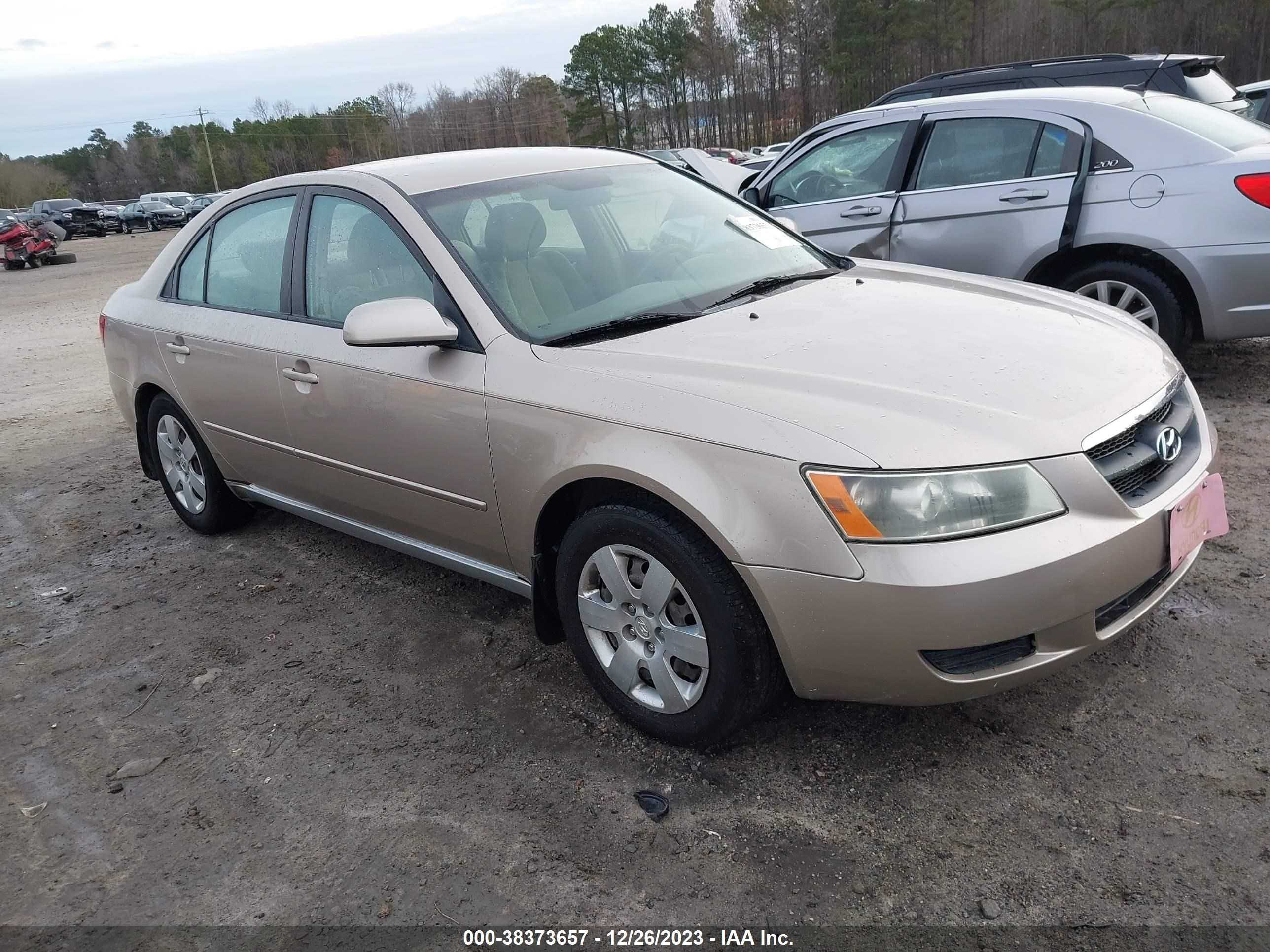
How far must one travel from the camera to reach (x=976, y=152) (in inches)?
224

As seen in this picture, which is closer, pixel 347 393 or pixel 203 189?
pixel 347 393

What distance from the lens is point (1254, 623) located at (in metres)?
3.10

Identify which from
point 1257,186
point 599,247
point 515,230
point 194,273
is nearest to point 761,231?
point 599,247

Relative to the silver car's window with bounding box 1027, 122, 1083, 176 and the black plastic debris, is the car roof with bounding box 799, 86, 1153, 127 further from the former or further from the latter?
the black plastic debris

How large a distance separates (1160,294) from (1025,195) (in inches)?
36.1

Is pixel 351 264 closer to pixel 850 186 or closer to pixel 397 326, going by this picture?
pixel 397 326

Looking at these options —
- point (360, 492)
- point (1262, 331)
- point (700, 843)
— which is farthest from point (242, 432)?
point (1262, 331)

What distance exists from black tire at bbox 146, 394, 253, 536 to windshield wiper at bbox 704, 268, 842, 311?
2.61 metres

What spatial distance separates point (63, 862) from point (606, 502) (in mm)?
Answer: 1767

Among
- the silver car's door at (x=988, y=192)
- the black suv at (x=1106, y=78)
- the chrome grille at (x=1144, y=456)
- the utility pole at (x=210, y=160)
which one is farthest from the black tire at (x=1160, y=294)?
the utility pole at (x=210, y=160)

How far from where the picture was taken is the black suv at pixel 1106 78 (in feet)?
21.7

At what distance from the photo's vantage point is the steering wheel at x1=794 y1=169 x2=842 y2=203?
250 inches

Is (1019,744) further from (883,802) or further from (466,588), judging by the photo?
(466,588)

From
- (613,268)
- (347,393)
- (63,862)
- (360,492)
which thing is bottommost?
(63,862)
